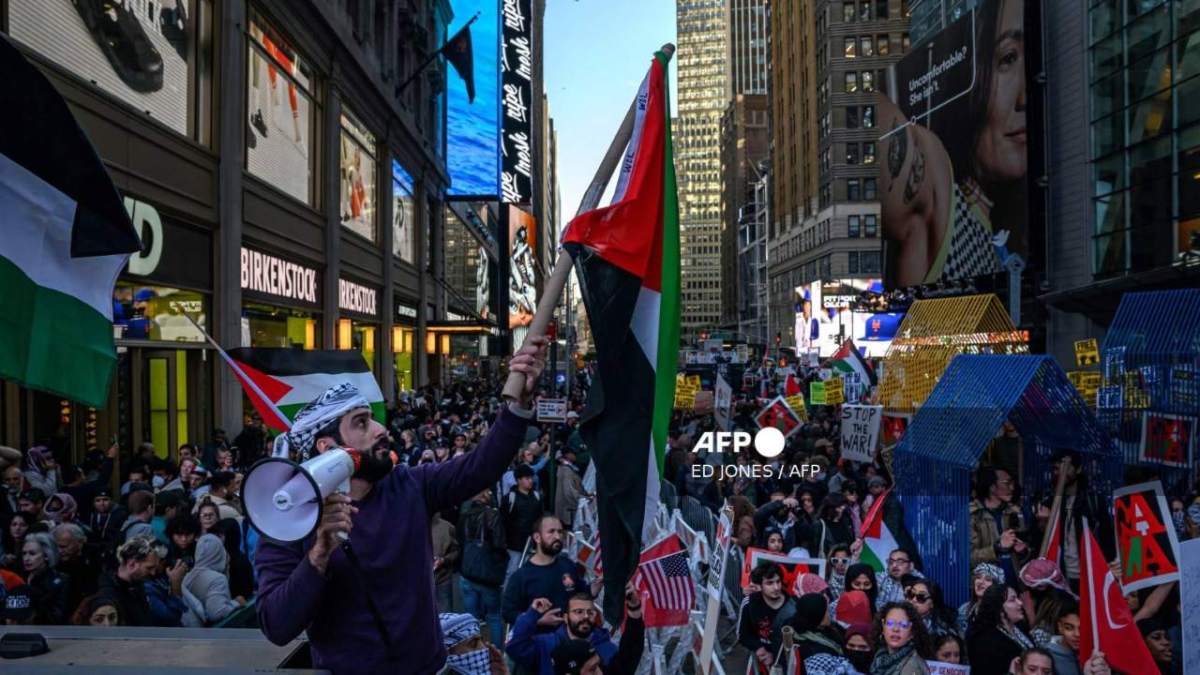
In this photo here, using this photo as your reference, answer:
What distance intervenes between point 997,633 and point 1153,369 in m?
7.60

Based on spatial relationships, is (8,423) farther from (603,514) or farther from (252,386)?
(603,514)

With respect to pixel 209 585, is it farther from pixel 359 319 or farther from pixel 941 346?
pixel 359 319

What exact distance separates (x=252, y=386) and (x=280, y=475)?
6037 mm

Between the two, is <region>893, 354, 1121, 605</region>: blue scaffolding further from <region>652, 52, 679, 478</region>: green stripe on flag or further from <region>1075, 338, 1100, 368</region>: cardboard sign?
<region>652, 52, 679, 478</region>: green stripe on flag

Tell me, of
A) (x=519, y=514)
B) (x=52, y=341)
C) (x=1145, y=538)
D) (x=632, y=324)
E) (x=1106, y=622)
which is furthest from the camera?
(x=519, y=514)

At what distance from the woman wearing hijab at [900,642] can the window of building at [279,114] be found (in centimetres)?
1743

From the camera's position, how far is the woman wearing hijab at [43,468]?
1133 centimetres

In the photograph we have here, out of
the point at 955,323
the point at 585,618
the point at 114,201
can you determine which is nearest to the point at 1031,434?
the point at 955,323

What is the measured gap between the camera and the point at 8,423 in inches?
485

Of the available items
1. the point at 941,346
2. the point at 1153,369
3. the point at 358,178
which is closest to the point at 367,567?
the point at 1153,369

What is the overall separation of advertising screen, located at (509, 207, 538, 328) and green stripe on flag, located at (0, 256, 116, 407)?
5324 cm

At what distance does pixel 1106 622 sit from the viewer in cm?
591

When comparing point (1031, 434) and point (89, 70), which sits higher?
point (89, 70)

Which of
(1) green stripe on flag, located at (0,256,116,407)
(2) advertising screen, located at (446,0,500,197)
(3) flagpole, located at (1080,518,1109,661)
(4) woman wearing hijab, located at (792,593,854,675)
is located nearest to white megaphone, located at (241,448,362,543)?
(1) green stripe on flag, located at (0,256,116,407)
